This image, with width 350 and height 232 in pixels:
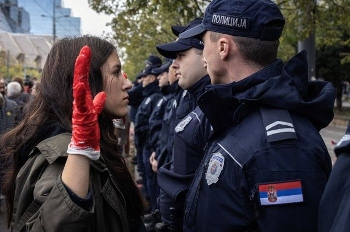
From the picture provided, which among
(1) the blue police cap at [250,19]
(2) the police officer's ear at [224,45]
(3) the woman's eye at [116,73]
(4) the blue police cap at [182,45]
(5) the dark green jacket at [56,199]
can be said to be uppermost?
(1) the blue police cap at [250,19]

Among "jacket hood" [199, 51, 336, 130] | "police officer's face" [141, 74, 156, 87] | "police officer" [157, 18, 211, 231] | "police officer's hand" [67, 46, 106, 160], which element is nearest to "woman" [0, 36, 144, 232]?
→ "police officer's hand" [67, 46, 106, 160]

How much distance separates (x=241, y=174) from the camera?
188 centimetres

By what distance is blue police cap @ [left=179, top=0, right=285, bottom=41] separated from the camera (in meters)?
2.08

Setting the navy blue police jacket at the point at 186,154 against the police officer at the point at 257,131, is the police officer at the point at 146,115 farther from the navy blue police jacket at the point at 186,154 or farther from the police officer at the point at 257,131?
the police officer at the point at 257,131

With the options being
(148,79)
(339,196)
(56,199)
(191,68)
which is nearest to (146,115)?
(148,79)

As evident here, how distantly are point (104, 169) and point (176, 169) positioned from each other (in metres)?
1.25

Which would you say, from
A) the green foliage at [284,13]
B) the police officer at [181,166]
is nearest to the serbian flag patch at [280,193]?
the police officer at [181,166]

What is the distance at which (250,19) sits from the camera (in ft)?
6.81

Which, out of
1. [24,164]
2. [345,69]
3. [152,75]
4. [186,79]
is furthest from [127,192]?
[345,69]

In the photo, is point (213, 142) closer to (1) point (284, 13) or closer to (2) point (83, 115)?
(2) point (83, 115)

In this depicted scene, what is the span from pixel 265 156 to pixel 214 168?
0.24 metres

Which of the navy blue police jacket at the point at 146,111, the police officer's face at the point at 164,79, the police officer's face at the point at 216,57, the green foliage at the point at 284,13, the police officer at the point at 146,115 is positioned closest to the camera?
the police officer's face at the point at 216,57

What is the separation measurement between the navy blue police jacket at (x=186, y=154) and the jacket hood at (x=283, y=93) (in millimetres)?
820

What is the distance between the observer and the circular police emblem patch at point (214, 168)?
1.96 m
